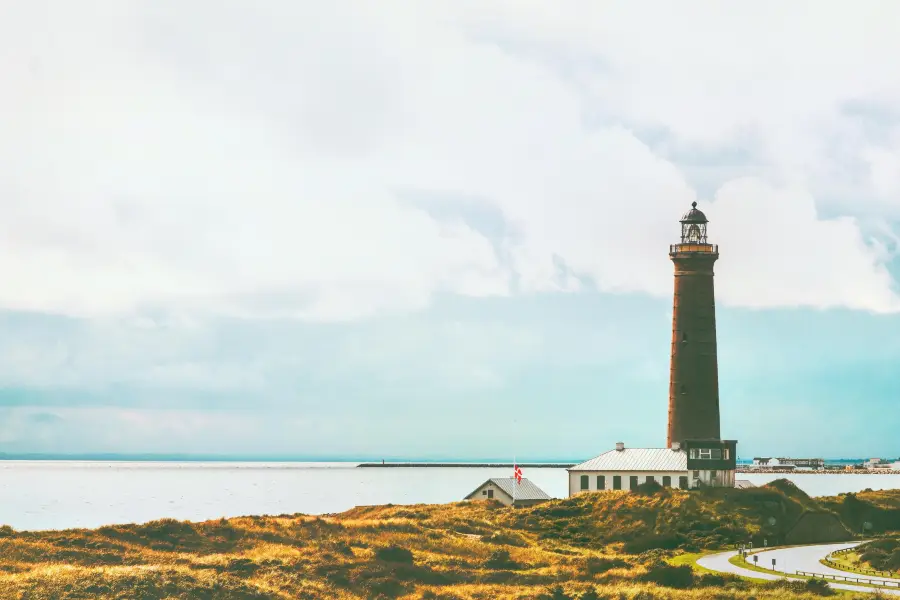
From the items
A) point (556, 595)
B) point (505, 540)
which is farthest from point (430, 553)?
point (556, 595)

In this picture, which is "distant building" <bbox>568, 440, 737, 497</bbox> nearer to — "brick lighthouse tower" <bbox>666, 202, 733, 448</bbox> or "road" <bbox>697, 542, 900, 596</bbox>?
"brick lighthouse tower" <bbox>666, 202, 733, 448</bbox>

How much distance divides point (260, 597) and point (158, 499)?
473ft

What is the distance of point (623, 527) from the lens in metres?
80.1

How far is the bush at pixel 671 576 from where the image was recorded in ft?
185

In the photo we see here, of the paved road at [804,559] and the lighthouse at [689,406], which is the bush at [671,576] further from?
the lighthouse at [689,406]

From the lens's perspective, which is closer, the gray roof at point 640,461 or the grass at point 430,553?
the grass at point 430,553

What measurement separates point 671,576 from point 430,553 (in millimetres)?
18326

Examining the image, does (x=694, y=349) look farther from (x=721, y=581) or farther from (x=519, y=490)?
(x=721, y=581)

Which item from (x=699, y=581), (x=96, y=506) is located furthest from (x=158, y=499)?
(x=699, y=581)

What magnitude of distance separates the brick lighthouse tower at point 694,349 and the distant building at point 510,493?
1221 cm

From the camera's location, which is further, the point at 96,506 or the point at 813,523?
the point at 96,506

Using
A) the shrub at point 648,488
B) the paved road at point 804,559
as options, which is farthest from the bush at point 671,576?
the shrub at point 648,488

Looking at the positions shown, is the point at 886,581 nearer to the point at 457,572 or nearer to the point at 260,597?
the point at 457,572

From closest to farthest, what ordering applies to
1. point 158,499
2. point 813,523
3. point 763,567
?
point 763,567 < point 813,523 < point 158,499
